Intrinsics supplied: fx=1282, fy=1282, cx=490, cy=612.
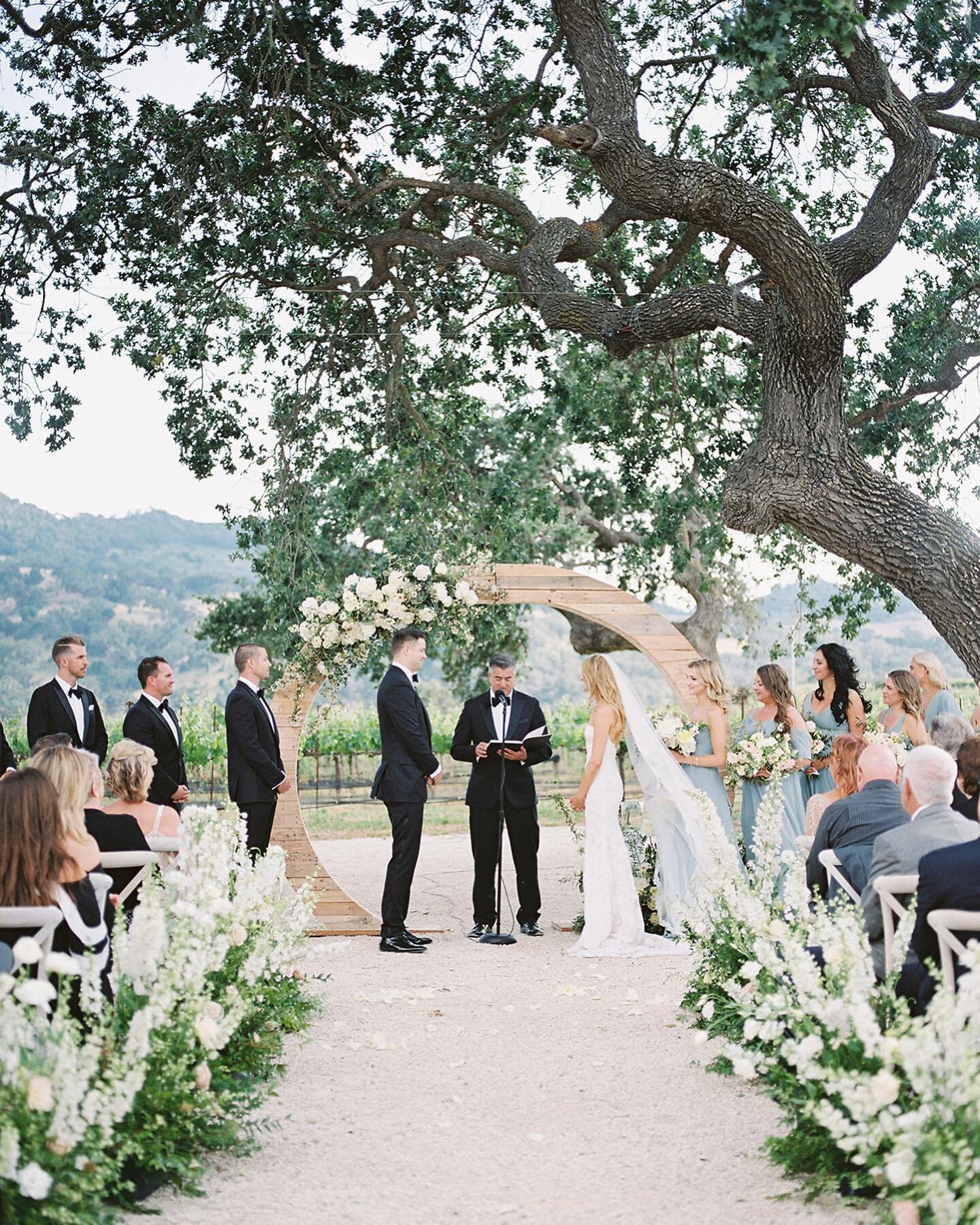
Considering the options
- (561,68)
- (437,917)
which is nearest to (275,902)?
(437,917)

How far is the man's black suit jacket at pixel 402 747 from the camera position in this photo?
840 cm

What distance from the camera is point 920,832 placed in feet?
14.4

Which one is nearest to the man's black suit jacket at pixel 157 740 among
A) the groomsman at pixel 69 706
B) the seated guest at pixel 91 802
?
the groomsman at pixel 69 706

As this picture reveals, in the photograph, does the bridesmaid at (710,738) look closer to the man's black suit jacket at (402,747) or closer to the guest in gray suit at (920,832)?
the man's black suit jacket at (402,747)

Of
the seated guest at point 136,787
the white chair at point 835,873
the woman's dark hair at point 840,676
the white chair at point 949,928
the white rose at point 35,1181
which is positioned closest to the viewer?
the white rose at point 35,1181

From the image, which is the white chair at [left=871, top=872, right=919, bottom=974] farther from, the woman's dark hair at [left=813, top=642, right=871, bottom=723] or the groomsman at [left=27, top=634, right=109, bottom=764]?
the groomsman at [left=27, top=634, right=109, bottom=764]

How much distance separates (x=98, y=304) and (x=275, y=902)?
7.44m

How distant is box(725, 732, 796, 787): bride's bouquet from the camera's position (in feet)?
27.7

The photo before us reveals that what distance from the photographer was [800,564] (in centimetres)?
1633

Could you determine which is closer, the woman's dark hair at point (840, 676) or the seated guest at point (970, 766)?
the seated guest at point (970, 766)

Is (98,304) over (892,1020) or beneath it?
over

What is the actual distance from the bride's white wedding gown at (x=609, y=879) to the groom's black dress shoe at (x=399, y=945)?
40.1 inches

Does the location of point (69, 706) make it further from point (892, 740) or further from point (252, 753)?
point (892, 740)

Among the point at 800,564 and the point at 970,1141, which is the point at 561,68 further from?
the point at 970,1141
